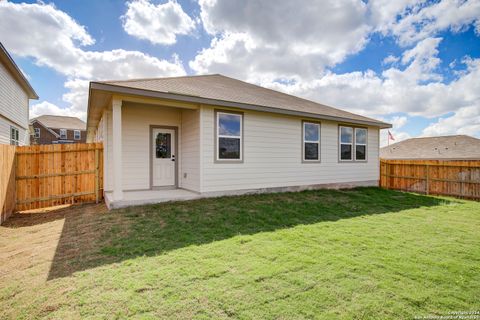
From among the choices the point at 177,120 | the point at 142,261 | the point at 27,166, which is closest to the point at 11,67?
the point at 27,166

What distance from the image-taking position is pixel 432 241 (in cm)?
425

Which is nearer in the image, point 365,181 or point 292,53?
point 365,181

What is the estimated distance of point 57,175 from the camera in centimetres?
700

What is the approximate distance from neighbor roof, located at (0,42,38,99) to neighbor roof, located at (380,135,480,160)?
26719mm

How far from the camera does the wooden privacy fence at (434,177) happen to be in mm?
9409

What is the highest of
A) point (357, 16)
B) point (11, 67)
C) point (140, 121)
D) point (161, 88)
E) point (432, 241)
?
point (357, 16)

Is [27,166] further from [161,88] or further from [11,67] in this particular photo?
[11,67]

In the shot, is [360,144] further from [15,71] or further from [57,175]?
[15,71]

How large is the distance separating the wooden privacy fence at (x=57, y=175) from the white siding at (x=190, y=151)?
2535 millimetres

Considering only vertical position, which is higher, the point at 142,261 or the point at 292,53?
the point at 292,53

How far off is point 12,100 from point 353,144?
15.8 m

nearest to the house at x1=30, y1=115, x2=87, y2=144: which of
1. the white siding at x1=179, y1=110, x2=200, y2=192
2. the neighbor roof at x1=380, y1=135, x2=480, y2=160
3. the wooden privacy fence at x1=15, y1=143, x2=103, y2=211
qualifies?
the wooden privacy fence at x1=15, y1=143, x2=103, y2=211

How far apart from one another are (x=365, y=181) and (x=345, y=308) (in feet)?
33.5

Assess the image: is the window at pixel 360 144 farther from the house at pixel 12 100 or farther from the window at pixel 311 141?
the house at pixel 12 100
